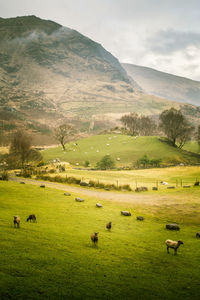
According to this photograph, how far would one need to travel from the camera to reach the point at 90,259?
11.3 meters

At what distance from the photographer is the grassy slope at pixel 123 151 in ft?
295

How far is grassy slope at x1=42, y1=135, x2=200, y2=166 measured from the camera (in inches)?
3541

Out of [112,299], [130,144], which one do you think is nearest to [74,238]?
[112,299]

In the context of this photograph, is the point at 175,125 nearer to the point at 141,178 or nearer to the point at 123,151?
the point at 123,151

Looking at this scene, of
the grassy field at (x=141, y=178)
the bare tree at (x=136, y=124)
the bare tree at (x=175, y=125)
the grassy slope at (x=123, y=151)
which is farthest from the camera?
the bare tree at (x=136, y=124)

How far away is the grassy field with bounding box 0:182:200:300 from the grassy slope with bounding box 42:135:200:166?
65.5m

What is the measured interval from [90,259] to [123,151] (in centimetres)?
8773

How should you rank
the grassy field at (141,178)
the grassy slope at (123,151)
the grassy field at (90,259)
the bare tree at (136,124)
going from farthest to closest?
the bare tree at (136,124)
the grassy slope at (123,151)
the grassy field at (141,178)
the grassy field at (90,259)


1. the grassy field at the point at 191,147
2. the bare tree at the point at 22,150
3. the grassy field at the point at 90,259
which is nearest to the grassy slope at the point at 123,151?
the bare tree at the point at 22,150

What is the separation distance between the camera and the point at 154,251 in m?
13.7

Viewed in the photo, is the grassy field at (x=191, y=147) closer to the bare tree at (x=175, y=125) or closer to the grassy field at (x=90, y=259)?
the bare tree at (x=175, y=125)

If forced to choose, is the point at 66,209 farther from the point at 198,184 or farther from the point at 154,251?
the point at 198,184

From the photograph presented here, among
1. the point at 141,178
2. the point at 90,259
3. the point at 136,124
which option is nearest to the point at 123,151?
the point at 141,178

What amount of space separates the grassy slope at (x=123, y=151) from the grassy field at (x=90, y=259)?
65.5 meters
